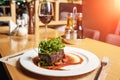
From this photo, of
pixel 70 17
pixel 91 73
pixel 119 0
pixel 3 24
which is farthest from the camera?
pixel 119 0

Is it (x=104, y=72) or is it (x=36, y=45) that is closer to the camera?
(x=104, y=72)

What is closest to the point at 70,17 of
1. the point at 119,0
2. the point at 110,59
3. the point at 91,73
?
the point at 110,59

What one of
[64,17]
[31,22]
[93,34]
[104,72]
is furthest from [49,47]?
[64,17]

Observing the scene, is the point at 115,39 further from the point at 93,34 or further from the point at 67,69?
the point at 67,69

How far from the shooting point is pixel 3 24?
71.1 inches

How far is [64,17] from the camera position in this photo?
2.29 meters

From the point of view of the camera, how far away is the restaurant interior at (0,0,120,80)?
1.50 meters

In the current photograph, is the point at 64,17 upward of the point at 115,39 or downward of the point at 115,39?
upward

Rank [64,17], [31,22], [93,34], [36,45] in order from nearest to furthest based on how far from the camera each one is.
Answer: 1. [36,45]
2. [31,22]
3. [93,34]
4. [64,17]

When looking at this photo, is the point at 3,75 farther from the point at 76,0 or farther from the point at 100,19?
the point at 100,19

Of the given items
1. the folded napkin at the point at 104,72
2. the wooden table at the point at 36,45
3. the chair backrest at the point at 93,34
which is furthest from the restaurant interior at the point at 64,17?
the folded napkin at the point at 104,72

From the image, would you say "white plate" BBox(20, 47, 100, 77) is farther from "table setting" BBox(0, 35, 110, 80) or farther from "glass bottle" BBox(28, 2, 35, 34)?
"glass bottle" BBox(28, 2, 35, 34)

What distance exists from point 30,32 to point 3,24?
0.46m

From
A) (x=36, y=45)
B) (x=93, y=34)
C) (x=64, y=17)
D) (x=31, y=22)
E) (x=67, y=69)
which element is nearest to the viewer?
(x=67, y=69)
